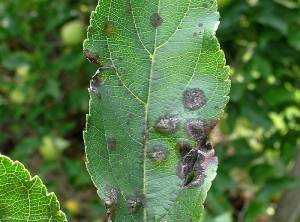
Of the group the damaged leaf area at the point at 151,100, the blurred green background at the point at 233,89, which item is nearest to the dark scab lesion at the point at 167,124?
the damaged leaf area at the point at 151,100

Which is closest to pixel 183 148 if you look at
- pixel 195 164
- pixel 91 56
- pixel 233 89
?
pixel 195 164

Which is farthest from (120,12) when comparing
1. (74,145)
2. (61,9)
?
(74,145)

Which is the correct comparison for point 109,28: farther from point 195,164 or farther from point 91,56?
point 195,164

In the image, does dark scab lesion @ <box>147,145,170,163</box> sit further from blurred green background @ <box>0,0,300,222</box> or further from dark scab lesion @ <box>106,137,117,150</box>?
blurred green background @ <box>0,0,300,222</box>

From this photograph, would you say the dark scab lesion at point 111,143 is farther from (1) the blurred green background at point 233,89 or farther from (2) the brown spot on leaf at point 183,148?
(1) the blurred green background at point 233,89

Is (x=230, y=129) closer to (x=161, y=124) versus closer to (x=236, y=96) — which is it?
(x=236, y=96)

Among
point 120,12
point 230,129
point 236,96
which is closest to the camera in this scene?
point 120,12
